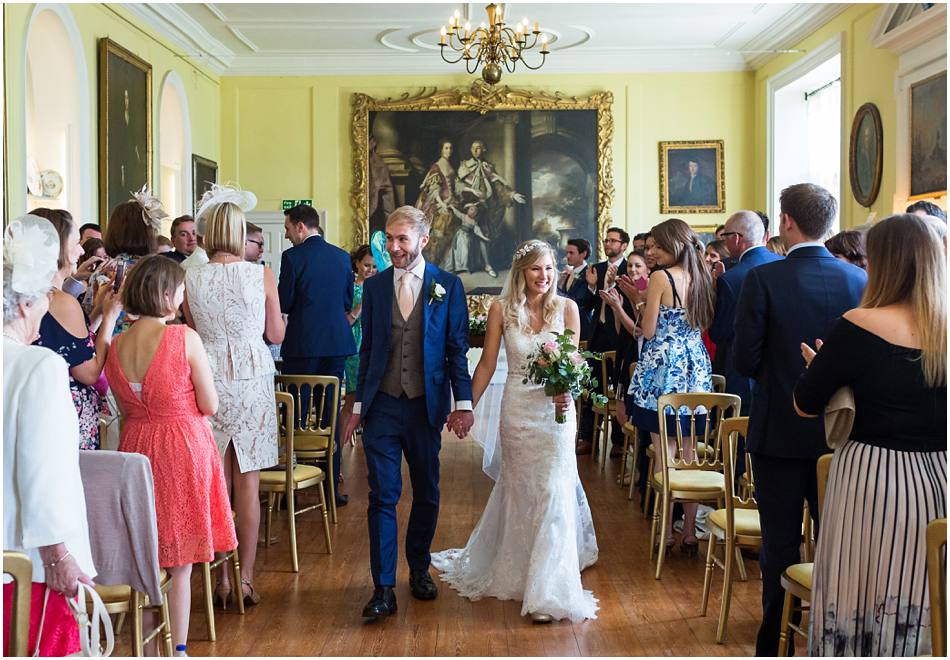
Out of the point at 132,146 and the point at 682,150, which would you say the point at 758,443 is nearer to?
the point at 132,146

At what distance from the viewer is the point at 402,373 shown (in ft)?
15.8

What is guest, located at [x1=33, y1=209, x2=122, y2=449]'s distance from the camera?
403 cm

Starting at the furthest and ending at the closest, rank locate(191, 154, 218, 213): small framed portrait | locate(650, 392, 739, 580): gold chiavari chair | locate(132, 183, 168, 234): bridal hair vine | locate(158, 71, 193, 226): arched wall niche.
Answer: locate(191, 154, 218, 213): small framed portrait → locate(158, 71, 193, 226): arched wall niche → locate(132, 183, 168, 234): bridal hair vine → locate(650, 392, 739, 580): gold chiavari chair

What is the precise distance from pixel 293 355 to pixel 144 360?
318 centimetres

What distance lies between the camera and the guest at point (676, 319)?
6.07m

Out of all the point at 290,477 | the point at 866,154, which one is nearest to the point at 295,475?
the point at 290,477

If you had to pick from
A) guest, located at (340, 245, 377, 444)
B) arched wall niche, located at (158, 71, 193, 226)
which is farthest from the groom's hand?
arched wall niche, located at (158, 71, 193, 226)

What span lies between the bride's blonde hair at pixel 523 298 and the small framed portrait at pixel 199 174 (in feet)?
28.4

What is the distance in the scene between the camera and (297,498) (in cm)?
737

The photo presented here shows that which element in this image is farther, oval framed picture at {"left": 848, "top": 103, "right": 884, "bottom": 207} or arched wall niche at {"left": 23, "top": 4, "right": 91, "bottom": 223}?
oval framed picture at {"left": 848, "top": 103, "right": 884, "bottom": 207}

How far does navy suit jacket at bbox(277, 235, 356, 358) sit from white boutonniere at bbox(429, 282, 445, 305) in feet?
8.22

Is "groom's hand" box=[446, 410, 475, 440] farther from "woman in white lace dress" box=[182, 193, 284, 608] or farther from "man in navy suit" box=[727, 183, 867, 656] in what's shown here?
"man in navy suit" box=[727, 183, 867, 656]

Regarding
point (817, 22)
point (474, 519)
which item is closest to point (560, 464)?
point (474, 519)

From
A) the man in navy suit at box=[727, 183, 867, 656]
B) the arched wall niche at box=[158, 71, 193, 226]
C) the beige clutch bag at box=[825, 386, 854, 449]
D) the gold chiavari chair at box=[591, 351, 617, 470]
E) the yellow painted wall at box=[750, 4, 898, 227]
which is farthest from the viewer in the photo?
the arched wall niche at box=[158, 71, 193, 226]
